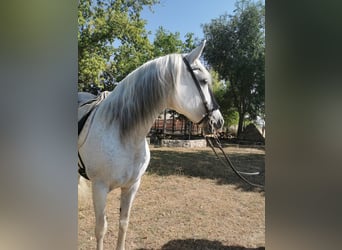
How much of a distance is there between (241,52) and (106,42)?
1.07m

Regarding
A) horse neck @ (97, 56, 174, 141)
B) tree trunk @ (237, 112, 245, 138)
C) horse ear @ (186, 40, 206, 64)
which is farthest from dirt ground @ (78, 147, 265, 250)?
horse ear @ (186, 40, 206, 64)

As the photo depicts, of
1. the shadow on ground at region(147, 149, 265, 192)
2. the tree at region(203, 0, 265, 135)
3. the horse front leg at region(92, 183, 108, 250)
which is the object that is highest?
the tree at region(203, 0, 265, 135)

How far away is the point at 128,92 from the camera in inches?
37.1

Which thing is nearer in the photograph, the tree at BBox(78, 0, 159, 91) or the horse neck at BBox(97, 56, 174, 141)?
the horse neck at BBox(97, 56, 174, 141)

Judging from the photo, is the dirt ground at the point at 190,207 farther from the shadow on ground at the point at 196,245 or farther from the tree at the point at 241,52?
the tree at the point at 241,52

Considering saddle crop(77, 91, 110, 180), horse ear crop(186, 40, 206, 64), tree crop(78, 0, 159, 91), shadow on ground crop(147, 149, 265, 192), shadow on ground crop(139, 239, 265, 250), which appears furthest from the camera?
shadow on ground crop(147, 149, 265, 192)

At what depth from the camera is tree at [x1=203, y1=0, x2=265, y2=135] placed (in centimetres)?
194

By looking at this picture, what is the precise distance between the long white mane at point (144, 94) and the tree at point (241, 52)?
43.1 inches

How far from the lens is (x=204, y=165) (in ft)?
8.03

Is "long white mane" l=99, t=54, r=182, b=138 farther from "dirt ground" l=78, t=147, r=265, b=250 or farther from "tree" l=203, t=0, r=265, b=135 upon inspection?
"tree" l=203, t=0, r=265, b=135

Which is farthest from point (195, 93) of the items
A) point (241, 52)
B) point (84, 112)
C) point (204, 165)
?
point (204, 165)
